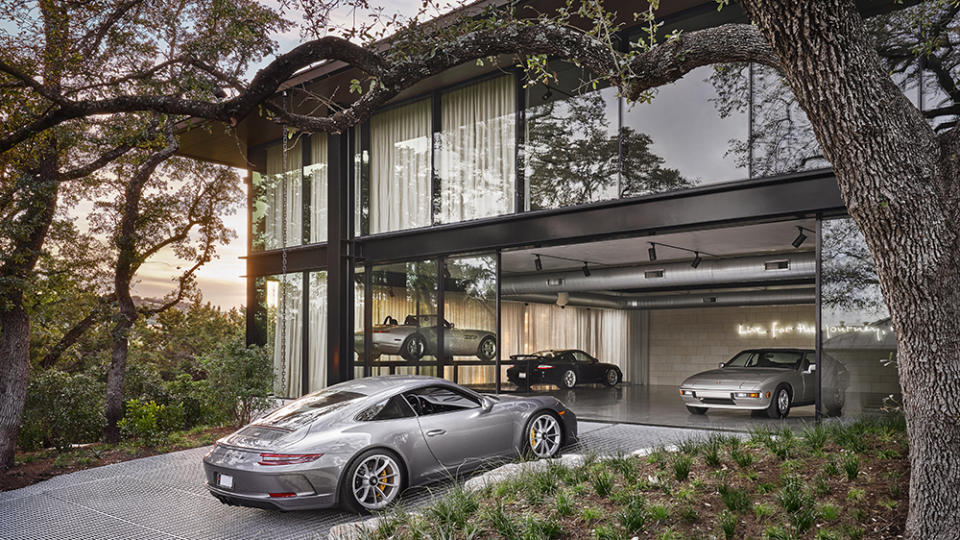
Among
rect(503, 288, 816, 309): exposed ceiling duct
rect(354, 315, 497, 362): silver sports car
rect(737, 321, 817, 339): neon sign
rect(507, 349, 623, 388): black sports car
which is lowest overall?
rect(507, 349, 623, 388): black sports car

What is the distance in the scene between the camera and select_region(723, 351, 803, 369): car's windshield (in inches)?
494

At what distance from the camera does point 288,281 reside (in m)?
15.9

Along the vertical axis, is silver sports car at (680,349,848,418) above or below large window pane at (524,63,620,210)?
below

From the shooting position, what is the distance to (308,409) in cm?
667

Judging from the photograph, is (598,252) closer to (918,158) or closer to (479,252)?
(479,252)

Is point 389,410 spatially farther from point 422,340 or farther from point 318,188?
point 318,188

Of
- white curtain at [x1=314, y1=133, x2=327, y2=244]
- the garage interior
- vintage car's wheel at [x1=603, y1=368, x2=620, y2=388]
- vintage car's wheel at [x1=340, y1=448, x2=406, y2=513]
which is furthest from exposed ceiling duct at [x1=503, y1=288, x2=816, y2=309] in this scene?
vintage car's wheel at [x1=340, y1=448, x2=406, y2=513]

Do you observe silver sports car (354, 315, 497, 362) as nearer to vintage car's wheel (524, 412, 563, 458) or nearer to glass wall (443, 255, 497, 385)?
glass wall (443, 255, 497, 385)

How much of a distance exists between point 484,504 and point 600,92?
7.73 meters

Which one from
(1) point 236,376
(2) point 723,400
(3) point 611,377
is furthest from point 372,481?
(3) point 611,377

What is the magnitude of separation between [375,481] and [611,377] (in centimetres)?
1499

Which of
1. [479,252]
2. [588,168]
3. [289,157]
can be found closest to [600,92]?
[588,168]

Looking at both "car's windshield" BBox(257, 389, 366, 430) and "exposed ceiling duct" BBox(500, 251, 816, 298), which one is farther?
"exposed ceiling duct" BBox(500, 251, 816, 298)

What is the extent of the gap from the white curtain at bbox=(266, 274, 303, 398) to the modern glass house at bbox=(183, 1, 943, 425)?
0.15ft
